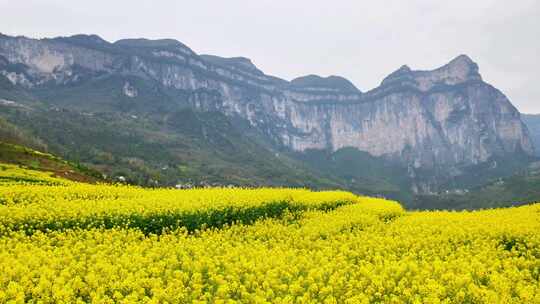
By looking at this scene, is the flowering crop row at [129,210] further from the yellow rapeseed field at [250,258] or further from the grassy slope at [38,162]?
the grassy slope at [38,162]

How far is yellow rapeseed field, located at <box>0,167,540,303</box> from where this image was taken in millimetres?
13508

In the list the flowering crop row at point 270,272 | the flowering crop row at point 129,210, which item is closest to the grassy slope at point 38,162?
the flowering crop row at point 129,210

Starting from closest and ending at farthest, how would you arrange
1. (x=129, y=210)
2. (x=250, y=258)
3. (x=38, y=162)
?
(x=250, y=258) → (x=129, y=210) → (x=38, y=162)

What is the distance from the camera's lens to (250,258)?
1789 cm

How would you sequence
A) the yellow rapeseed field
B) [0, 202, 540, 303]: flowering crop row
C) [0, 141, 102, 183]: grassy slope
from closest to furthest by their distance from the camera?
[0, 202, 540, 303]: flowering crop row < the yellow rapeseed field < [0, 141, 102, 183]: grassy slope

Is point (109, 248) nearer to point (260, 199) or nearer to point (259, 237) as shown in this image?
point (259, 237)

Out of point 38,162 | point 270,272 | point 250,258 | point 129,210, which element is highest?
point 270,272

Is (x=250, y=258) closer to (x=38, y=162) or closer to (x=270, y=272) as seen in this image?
(x=270, y=272)

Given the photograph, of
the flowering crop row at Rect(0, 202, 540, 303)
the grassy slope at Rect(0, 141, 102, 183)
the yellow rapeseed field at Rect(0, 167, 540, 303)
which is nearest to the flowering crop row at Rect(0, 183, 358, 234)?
the yellow rapeseed field at Rect(0, 167, 540, 303)

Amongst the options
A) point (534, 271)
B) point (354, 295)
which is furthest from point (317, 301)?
point (534, 271)

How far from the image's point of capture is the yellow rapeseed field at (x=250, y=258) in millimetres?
13508

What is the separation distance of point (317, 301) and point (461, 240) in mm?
12537

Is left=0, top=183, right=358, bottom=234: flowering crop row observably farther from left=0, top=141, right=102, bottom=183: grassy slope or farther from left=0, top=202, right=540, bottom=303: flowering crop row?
left=0, top=141, right=102, bottom=183: grassy slope

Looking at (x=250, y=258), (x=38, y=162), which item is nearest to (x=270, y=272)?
(x=250, y=258)
